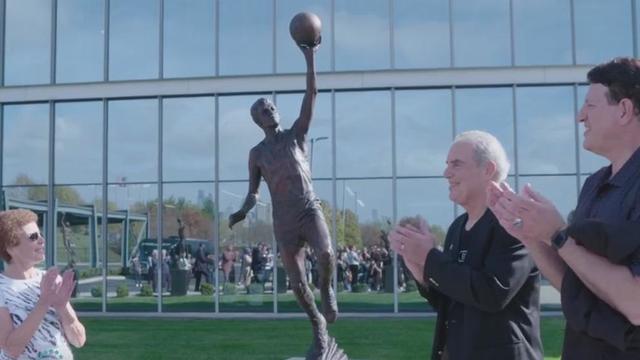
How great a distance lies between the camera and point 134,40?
61.1ft

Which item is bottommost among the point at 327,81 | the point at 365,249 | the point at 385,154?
the point at 365,249

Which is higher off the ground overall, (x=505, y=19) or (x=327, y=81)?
(x=505, y=19)

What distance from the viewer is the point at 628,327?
1830mm

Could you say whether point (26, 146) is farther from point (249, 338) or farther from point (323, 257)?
point (323, 257)

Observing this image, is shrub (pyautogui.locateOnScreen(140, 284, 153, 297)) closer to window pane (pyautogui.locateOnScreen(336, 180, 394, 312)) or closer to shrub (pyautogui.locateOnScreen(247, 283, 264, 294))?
shrub (pyautogui.locateOnScreen(247, 283, 264, 294))

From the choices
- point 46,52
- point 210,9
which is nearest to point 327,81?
point 210,9

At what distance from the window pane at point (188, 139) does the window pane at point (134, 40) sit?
1023 mm

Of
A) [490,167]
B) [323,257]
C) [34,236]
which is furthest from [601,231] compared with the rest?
[323,257]

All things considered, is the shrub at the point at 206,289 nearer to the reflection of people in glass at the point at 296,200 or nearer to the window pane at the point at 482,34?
the window pane at the point at 482,34

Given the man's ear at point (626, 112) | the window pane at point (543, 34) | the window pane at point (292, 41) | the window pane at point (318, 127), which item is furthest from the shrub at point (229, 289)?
the man's ear at point (626, 112)

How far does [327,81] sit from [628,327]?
1613cm

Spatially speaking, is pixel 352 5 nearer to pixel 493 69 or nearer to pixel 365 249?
pixel 493 69

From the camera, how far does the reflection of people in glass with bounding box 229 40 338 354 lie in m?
5.73

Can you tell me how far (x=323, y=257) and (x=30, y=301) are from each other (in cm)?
257
